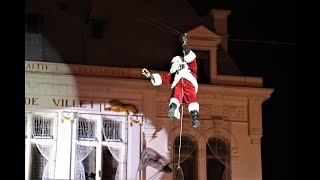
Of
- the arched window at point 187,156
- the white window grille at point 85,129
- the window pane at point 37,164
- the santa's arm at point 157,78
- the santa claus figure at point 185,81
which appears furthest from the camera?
the arched window at point 187,156

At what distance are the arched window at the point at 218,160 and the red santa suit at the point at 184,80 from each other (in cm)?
91

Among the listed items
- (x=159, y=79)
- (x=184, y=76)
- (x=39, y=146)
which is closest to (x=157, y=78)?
(x=159, y=79)

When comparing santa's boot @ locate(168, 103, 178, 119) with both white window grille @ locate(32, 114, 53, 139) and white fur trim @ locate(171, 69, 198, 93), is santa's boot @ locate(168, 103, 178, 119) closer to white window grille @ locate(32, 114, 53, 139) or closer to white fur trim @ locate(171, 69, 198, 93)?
white fur trim @ locate(171, 69, 198, 93)

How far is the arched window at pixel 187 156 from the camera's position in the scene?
807 cm

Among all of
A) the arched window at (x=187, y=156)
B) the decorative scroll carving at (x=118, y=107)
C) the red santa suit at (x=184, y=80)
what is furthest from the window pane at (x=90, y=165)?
the red santa suit at (x=184, y=80)

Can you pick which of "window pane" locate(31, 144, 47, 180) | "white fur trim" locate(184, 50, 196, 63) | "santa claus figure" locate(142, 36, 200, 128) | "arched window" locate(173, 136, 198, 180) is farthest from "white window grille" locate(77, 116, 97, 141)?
"white fur trim" locate(184, 50, 196, 63)

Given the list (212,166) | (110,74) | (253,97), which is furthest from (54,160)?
(253,97)

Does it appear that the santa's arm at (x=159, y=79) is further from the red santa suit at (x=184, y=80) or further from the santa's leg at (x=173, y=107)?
the santa's leg at (x=173, y=107)

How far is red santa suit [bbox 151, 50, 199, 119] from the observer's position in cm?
736

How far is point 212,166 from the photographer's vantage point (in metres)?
8.16

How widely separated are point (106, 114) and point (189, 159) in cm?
94

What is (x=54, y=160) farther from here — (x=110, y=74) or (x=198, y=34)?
(x=198, y=34)

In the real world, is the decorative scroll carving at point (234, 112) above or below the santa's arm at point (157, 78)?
below

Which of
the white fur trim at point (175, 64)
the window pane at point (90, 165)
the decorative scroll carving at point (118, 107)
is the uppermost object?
the white fur trim at point (175, 64)
